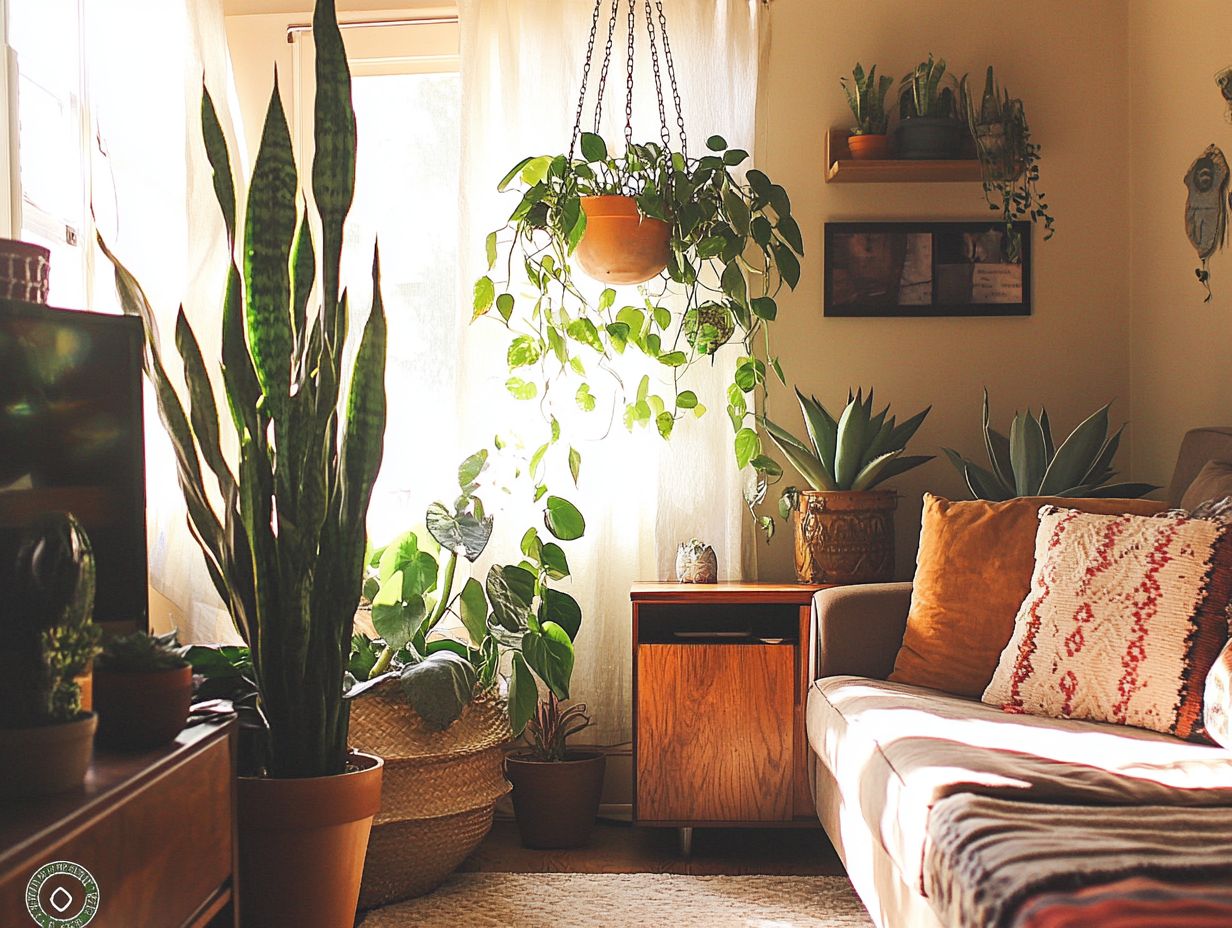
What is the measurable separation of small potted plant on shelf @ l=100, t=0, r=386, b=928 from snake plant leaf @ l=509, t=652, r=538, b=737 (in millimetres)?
745

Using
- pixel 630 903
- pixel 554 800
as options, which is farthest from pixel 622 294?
pixel 630 903

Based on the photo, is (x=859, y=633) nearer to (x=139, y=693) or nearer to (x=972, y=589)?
(x=972, y=589)

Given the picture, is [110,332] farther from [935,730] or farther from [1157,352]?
[1157,352]

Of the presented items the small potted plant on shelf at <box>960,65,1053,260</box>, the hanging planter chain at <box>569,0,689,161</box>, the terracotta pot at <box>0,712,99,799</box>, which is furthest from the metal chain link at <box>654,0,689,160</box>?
the terracotta pot at <box>0,712,99,799</box>

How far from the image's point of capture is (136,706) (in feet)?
5.23

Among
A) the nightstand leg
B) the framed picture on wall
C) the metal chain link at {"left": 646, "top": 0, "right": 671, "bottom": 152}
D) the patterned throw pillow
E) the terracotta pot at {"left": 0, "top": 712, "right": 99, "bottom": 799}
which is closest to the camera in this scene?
the terracotta pot at {"left": 0, "top": 712, "right": 99, "bottom": 799}

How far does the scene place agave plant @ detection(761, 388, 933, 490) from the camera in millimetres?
3121

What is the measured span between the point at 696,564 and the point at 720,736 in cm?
50

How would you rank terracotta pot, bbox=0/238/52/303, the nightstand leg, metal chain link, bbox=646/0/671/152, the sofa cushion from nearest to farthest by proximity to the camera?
the sofa cushion, terracotta pot, bbox=0/238/52/303, the nightstand leg, metal chain link, bbox=646/0/671/152

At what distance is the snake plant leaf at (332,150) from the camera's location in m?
2.11

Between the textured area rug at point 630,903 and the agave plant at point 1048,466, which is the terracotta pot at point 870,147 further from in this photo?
the textured area rug at point 630,903

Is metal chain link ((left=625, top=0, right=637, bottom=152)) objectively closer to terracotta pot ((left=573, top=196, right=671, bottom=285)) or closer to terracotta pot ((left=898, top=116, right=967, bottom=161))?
terracotta pot ((left=573, top=196, right=671, bottom=285))

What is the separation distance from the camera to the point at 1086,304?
347 centimetres

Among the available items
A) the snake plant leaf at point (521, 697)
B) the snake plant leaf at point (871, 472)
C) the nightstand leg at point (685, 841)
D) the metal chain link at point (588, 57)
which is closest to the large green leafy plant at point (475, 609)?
the snake plant leaf at point (521, 697)
